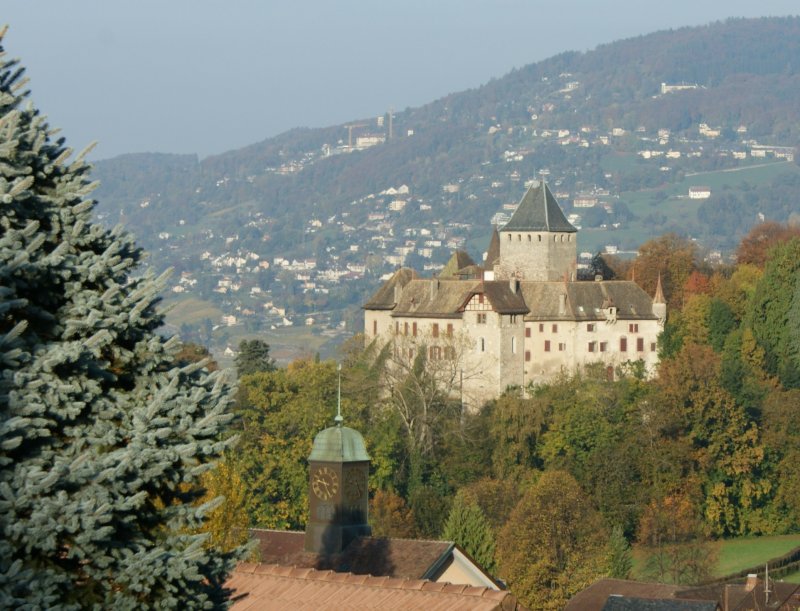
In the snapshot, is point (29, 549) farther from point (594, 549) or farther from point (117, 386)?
point (594, 549)

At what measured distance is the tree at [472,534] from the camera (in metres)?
64.8

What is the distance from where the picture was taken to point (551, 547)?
2685 inches

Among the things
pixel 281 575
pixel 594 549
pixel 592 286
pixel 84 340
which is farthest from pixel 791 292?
pixel 84 340

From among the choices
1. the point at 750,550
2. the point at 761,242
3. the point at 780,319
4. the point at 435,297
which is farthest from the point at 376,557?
the point at 761,242

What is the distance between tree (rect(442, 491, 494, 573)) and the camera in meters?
64.8

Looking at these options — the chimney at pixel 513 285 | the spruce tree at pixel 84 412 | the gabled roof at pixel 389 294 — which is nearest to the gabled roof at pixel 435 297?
the gabled roof at pixel 389 294

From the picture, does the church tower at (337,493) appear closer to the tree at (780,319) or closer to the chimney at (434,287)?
the chimney at (434,287)

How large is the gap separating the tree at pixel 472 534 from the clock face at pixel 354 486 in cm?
1912

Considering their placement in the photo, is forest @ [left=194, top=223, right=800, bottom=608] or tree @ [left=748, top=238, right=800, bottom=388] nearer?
forest @ [left=194, top=223, right=800, bottom=608]

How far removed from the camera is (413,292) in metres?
95.7

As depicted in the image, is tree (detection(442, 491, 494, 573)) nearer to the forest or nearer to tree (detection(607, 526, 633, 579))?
the forest

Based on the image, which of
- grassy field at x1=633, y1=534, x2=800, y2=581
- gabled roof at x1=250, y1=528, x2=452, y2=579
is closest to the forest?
grassy field at x1=633, y1=534, x2=800, y2=581

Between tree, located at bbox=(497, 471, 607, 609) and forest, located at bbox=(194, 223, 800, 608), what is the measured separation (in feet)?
0.50

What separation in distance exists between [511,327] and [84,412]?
262 ft
